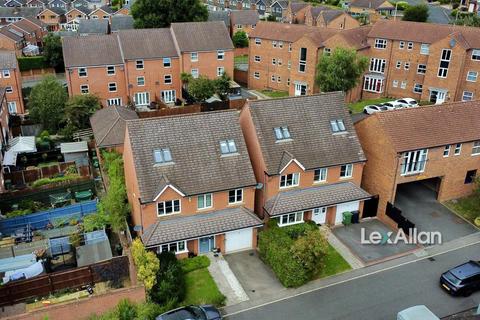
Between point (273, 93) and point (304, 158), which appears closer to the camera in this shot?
point (304, 158)

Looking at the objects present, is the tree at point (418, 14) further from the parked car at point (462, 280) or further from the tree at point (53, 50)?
the parked car at point (462, 280)

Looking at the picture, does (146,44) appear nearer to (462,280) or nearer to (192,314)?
(192,314)

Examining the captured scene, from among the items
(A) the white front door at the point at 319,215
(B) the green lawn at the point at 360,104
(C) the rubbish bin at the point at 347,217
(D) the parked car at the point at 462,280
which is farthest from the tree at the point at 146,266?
(B) the green lawn at the point at 360,104

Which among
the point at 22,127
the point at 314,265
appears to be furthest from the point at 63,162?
the point at 314,265

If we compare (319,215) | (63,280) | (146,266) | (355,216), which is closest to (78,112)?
(63,280)

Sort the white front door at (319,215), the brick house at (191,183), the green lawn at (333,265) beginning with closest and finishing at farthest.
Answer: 1. the brick house at (191,183)
2. the green lawn at (333,265)
3. the white front door at (319,215)

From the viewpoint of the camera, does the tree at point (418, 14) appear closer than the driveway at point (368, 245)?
No

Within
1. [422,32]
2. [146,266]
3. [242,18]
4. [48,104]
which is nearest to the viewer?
[146,266]
